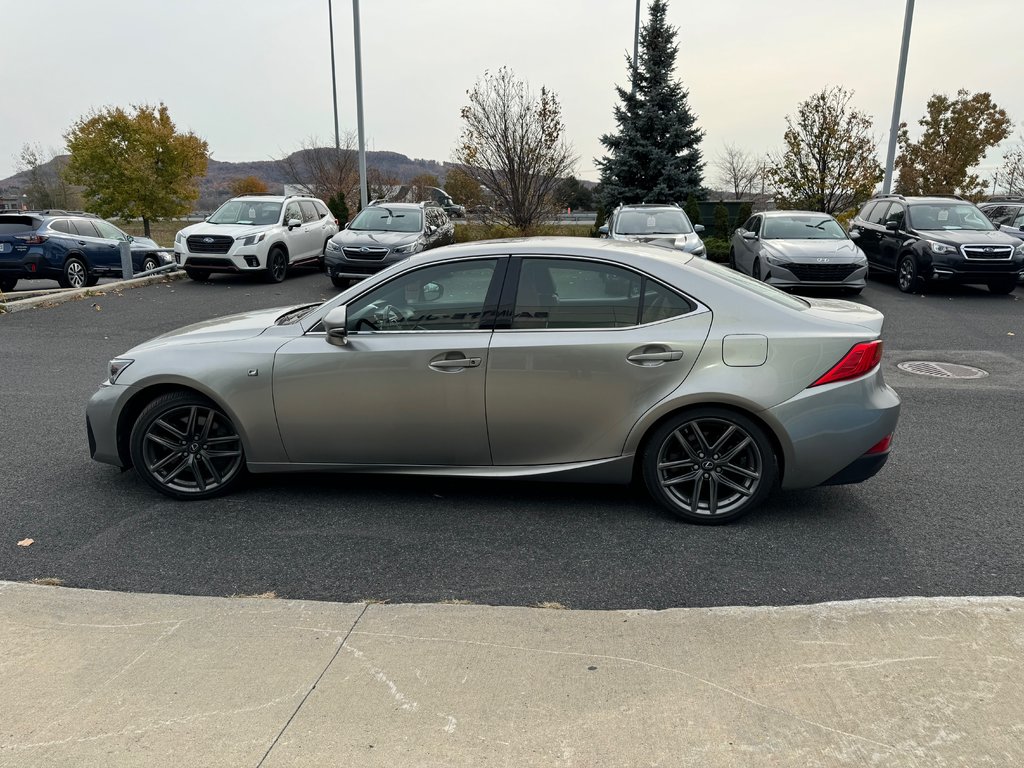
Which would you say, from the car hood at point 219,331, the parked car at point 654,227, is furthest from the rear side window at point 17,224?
the car hood at point 219,331

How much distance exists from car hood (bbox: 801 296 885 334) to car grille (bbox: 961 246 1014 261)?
11.3m

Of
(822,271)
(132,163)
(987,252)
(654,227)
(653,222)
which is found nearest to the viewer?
(822,271)

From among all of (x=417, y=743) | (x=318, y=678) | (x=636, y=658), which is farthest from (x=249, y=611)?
(x=636, y=658)

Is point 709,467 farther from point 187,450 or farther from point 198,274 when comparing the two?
point 198,274

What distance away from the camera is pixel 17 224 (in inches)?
634

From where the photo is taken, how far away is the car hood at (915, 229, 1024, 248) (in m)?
14.6

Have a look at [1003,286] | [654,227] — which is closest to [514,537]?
[654,227]

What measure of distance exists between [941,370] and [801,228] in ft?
23.6

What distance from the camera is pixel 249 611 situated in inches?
142

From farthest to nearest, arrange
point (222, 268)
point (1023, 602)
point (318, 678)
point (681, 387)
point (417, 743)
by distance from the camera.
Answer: point (222, 268)
point (681, 387)
point (1023, 602)
point (318, 678)
point (417, 743)

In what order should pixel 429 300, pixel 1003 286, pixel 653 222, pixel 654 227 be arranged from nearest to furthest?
pixel 429 300 < pixel 1003 286 < pixel 654 227 < pixel 653 222

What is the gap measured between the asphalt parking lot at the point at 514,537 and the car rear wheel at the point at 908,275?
387 inches

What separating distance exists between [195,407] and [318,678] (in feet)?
7.80

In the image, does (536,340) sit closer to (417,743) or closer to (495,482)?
(495,482)
